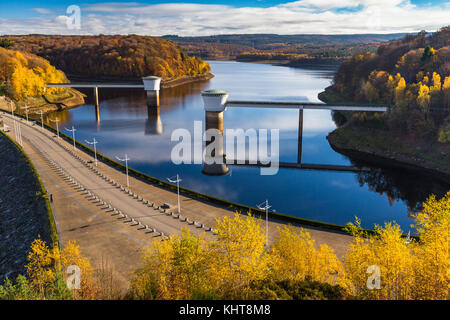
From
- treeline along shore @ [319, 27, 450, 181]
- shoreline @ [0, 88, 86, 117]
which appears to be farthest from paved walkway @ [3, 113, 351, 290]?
shoreline @ [0, 88, 86, 117]

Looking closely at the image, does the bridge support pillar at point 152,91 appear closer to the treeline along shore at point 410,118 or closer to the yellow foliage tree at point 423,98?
the treeline along shore at point 410,118

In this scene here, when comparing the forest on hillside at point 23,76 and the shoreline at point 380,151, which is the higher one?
the forest on hillside at point 23,76

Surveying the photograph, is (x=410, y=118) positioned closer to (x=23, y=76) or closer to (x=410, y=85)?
(x=410, y=85)

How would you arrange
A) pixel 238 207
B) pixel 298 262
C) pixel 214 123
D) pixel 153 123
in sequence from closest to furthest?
pixel 298 262
pixel 238 207
pixel 214 123
pixel 153 123

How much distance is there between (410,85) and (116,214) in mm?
76475

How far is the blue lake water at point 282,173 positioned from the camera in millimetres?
52531

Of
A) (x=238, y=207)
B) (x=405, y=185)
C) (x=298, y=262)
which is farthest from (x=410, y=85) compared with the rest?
(x=298, y=262)

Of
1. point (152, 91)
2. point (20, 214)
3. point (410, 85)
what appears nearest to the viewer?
point (20, 214)

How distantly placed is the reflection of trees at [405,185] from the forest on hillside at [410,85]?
41.5 feet

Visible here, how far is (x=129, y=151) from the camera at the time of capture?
7931cm

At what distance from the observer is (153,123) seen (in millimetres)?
113688

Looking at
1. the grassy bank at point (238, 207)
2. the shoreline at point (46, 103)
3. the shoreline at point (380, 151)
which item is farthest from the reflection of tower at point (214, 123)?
the shoreline at point (46, 103)

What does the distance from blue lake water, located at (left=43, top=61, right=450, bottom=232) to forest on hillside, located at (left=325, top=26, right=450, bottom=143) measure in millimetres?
13599
